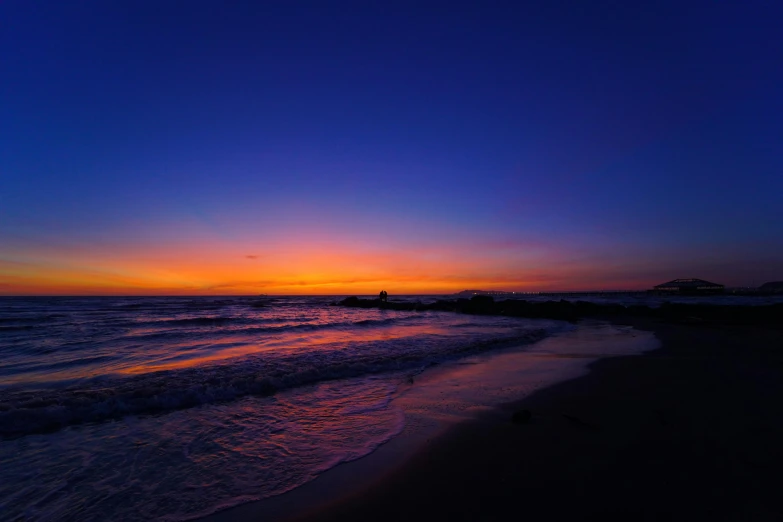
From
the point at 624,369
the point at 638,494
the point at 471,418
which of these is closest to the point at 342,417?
the point at 471,418

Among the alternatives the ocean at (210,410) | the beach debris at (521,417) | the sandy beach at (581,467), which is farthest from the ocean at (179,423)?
the beach debris at (521,417)

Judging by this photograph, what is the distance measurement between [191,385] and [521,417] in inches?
309

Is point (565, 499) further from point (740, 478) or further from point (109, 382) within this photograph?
point (109, 382)

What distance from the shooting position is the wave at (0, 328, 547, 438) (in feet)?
23.5

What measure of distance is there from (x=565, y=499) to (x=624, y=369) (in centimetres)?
881

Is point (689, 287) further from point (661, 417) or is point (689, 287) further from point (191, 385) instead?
point (191, 385)

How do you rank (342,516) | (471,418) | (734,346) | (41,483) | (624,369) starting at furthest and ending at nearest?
1. (734,346)
2. (624,369)
3. (471,418)
4. (41,483)
5. (342,516)

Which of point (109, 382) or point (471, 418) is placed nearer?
point (471, 418)

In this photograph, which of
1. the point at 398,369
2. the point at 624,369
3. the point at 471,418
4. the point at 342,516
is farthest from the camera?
the point at 398,369

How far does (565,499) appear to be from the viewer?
400cm

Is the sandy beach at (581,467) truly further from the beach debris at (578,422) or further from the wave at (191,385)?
the wave at (191,385)

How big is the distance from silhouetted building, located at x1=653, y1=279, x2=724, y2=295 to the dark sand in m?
115

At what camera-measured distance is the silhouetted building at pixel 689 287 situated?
99.5 metres

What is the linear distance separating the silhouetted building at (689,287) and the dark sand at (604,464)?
115 m
